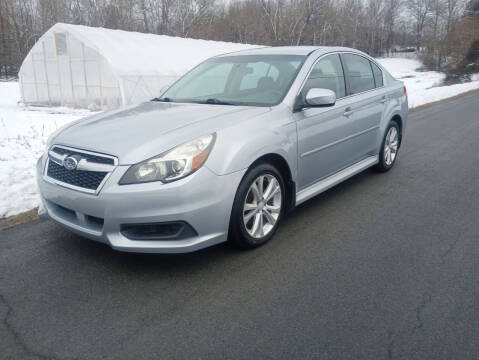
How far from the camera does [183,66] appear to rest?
19.6 metres

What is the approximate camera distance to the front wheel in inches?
227

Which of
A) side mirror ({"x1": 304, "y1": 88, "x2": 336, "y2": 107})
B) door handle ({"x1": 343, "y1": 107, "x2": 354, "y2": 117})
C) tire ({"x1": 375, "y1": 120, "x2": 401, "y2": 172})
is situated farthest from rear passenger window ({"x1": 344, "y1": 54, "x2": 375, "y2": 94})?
side mirror ({"x1": 304, "y1": 88, "x2": 336, "y2": 107})

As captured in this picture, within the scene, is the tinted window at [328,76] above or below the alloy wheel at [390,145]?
above

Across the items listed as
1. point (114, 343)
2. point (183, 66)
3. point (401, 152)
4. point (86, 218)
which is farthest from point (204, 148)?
point (183, 66)

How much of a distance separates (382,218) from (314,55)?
1.87 m

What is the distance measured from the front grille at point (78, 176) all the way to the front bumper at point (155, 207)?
7 centimetres

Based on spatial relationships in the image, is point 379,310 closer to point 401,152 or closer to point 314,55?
point 314,55

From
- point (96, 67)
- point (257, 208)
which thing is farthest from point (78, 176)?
point (96, 67)

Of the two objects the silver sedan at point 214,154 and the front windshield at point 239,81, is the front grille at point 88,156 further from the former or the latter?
the front windshield at point 239,81

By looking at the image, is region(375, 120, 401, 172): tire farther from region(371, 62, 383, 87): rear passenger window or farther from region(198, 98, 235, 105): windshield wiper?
region(198, 98, 235, 105): windshield wiper

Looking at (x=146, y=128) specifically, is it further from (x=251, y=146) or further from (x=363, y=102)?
(x=363, y=102)

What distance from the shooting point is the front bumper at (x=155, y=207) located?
292 centimetres

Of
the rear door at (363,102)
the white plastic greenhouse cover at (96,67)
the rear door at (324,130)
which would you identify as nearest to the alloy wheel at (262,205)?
the rear door at (324,130)

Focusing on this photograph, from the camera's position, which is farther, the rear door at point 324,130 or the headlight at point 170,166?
the rear door at point 324,130
